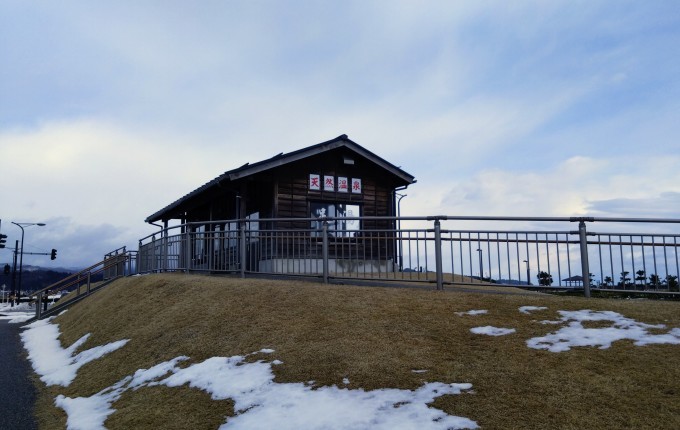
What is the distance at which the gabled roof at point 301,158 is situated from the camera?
648 inches

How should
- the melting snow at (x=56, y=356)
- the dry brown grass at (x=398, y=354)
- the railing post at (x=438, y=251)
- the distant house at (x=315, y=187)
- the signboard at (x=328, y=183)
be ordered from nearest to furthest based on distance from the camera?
1. the dry brown grass at (x=398, y=354)
2. the melting snow at (x=56, y=356)
3. the railing post at (x=438, y=251)
4. the distant house at (x=315, y=187)
5. the signboard at (x=328, y=183)

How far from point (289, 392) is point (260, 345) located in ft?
6.09

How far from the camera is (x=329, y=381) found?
5652mm

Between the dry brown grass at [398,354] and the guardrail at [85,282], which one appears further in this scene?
the guardrail at [85,282]

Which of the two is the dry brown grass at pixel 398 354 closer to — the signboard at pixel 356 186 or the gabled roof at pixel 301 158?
the gabled roof at pixel 301 158

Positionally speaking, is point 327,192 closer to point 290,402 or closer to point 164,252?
point 164,252

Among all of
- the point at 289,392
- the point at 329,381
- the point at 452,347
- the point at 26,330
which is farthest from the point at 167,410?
the point at 26,330

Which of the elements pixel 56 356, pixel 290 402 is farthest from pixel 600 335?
pixel 56 356

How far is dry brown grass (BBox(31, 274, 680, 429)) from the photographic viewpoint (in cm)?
458

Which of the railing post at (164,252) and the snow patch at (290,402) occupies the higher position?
the railing post at (164,252)

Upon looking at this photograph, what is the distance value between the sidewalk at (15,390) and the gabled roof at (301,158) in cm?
776

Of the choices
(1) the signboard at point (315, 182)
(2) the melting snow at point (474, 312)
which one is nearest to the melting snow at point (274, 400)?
(2) the melting snow at point (474, 312)

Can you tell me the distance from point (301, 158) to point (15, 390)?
37.7 feet

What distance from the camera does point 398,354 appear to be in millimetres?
6234
